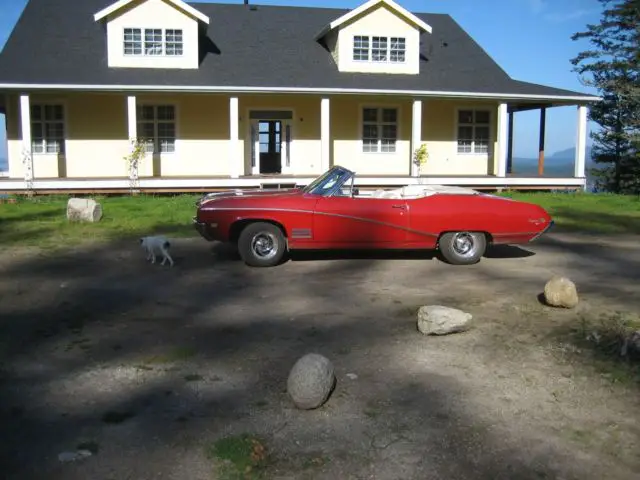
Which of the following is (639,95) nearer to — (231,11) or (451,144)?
(451,144)

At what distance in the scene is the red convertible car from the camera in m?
8.50

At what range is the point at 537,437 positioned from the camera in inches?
149

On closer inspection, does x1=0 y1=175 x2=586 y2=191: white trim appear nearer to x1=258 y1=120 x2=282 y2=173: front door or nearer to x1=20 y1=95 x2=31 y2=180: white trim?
x1=20 y1=95 x2=31 y2=180: white trim

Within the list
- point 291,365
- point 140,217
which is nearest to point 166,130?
point 140,217

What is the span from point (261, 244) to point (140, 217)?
19.4 ft

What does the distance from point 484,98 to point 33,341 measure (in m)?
17.0

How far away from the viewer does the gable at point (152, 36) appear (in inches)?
766

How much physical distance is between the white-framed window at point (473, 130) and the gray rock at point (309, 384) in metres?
18.9

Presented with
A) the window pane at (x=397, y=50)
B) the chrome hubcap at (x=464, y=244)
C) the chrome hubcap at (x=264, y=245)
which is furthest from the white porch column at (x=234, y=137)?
the chrome hubcap at (x=464, y=244)

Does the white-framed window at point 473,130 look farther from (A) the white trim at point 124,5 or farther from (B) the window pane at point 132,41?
(B) the window pane at point 132,41

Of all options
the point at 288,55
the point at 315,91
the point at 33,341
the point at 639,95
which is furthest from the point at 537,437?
the point at 639,95

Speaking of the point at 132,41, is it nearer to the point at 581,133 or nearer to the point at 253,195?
the point at 253,195

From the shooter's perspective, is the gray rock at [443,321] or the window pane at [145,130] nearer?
the gray rock at [443,321]

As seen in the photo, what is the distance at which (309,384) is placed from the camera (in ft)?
13.6
